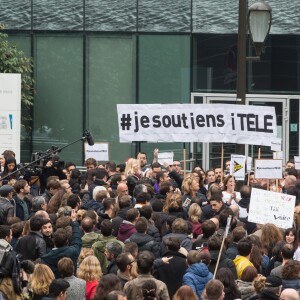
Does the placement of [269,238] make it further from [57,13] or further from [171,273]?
[57,13]

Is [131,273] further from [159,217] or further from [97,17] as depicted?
[97,17]

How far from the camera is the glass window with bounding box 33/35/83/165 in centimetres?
3372

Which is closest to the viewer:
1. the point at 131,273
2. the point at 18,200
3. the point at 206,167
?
the point at 131,273

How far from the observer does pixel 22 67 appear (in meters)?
32.6

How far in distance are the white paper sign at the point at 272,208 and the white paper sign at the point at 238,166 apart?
4.79 m

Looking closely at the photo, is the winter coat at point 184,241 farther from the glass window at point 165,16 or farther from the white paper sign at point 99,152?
the glass window at point 165,16

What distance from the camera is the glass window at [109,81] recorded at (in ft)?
111

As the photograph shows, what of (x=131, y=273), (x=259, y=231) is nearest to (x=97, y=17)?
(x=259, y=231)

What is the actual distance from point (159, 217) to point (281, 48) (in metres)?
16.7

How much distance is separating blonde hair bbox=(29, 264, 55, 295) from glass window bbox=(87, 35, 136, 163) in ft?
66.2

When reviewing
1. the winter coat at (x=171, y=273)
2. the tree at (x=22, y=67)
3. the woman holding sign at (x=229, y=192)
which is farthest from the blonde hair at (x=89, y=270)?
the tree at (x=22, y=67)

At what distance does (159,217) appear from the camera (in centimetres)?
1750

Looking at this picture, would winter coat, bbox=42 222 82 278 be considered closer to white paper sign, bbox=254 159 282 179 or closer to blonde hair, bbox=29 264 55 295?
blonde hair, bbox=29 264 55 295

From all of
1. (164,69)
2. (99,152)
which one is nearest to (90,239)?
(99,152)
